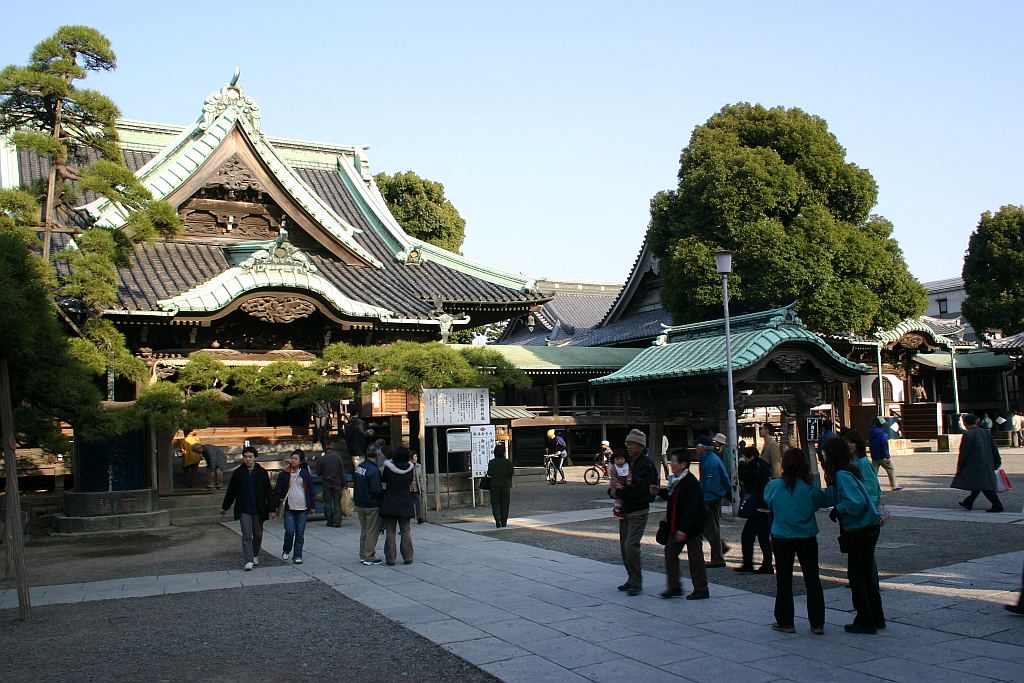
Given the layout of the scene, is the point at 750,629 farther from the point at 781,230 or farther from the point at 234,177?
the point at 781,230

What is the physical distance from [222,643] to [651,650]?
3895 mm

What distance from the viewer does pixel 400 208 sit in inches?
1526

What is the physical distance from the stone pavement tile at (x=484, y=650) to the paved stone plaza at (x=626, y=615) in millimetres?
17

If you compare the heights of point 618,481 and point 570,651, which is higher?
point 618,481

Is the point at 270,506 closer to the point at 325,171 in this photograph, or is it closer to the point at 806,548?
the point at 806,548

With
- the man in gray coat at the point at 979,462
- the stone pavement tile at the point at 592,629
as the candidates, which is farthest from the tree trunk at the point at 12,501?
the man in gray coat at the point at 979,462

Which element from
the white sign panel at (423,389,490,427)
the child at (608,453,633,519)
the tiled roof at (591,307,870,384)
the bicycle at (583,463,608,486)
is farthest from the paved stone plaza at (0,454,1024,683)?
the bicycle at (583,463,608,486)

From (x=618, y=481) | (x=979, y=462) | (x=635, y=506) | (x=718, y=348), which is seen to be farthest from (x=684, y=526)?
(x=718, y=348)

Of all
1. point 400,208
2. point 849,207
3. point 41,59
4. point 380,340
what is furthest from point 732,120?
point 41,59

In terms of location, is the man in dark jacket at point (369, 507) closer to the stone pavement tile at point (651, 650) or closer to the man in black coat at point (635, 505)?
the man in black coat at point (635, 505)

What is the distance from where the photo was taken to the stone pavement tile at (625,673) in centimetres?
602

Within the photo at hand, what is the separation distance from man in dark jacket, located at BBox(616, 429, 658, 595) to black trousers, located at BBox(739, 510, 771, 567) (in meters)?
1.59

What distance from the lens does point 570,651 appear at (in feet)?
22.4

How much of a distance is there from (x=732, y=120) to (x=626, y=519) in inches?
1063
